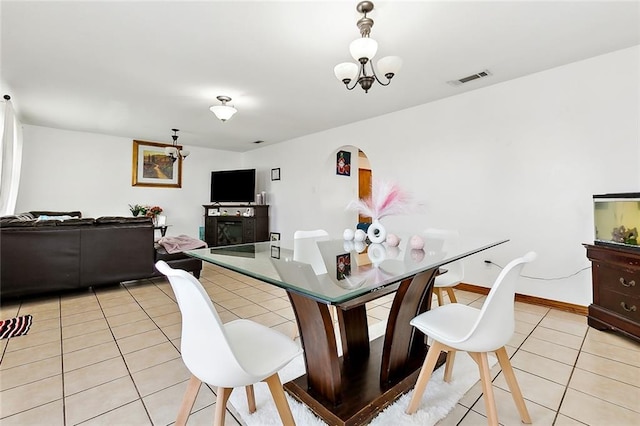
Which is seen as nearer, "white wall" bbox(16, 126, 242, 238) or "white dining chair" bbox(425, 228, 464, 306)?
"white dining chair" bbox(425, 228, 464, 306)

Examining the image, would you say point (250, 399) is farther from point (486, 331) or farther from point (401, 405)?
point (486, 331)

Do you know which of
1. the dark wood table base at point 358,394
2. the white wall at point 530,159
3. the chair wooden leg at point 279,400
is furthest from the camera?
the white wall at point 530,159

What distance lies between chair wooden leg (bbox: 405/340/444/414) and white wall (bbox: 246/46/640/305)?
234cm

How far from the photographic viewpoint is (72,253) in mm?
3086

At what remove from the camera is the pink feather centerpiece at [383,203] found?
2020mm

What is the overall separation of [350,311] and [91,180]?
19.7 ft

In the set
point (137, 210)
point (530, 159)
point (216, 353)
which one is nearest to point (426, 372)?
point (216, 353)

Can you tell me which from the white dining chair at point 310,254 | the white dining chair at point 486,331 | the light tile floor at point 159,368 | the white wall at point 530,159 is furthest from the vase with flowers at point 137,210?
the white dining chair at point 486,331

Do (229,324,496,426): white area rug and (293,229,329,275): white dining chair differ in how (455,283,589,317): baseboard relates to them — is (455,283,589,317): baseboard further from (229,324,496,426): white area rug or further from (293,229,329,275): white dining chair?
(293,229,329,275): white dining chair

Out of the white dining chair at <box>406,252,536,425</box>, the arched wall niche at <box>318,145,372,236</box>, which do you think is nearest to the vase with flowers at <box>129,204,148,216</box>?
the arched wall niche at <box>318,145,372,236</box>

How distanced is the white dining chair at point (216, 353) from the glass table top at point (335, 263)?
0.78 feet

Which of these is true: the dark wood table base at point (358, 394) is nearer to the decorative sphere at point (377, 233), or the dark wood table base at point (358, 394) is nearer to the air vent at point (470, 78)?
the decorative sphere at point (377, 233)

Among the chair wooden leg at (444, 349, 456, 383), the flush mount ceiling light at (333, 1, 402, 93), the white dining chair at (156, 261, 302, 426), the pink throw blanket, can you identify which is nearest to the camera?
the white dining chair at (156, 261, 302, 426)

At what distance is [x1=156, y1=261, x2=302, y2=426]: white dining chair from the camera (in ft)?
3.10
